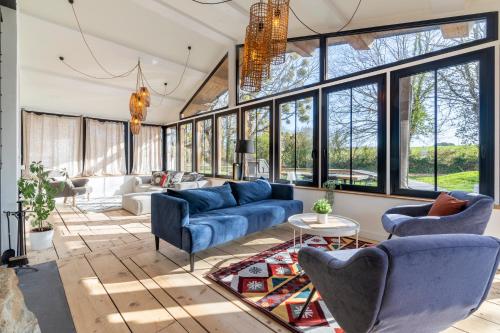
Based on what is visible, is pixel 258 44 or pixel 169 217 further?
pixel 169 217

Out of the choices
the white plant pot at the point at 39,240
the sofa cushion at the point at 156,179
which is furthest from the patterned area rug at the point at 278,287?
the sofa cushion at the point at 156,179

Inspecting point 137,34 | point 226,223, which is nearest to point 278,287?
point 226,223

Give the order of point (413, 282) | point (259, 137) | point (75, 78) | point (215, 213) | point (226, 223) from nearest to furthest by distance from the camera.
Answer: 1. point (413, 282)
2. point (226, 223)
3. point (215, 213)
4. point (259, 137)
5. point (75, 78)

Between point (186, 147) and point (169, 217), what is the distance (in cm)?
525

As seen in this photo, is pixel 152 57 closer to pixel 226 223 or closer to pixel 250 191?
pixel 250 191

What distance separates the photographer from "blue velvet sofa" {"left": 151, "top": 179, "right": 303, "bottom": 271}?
8.57 feet

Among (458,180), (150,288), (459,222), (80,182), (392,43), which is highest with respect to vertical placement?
(392,43)

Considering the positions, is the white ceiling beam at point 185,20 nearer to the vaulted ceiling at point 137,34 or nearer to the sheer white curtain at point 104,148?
the vaulted ceiling at point 137,34

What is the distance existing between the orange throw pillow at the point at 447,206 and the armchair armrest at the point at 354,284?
193 cm

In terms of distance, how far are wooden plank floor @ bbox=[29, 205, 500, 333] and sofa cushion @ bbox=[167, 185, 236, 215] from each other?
0.54 meters

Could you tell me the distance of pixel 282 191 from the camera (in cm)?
421

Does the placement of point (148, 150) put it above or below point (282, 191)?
above

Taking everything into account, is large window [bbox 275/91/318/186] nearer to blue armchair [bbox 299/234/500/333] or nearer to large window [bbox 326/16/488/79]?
large window [bbox 326/16/488/79]

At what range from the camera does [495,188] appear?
8.87 ft
